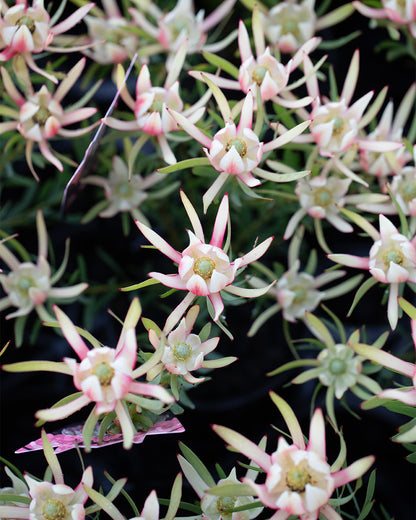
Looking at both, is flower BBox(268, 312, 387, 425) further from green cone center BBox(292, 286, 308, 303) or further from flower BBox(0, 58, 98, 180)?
flower BBox(0, 58, 98, 180)

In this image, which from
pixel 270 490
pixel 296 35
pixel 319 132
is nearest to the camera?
pixel 270 490

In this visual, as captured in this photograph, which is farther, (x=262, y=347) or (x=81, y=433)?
(x=262, y=347)

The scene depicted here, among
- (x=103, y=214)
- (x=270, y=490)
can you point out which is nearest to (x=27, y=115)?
(x=103, y=214)

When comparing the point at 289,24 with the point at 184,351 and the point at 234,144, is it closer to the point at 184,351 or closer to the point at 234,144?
the point at 234,144

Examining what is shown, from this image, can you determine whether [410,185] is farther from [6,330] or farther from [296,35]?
[6,330]

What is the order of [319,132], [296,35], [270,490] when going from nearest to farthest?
[270,490] → [319,132] → [296,35]

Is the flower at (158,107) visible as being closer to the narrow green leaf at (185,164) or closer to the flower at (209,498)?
the narrow green leaf at (185,164)

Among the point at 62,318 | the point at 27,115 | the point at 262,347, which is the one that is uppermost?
the point at 27,115
